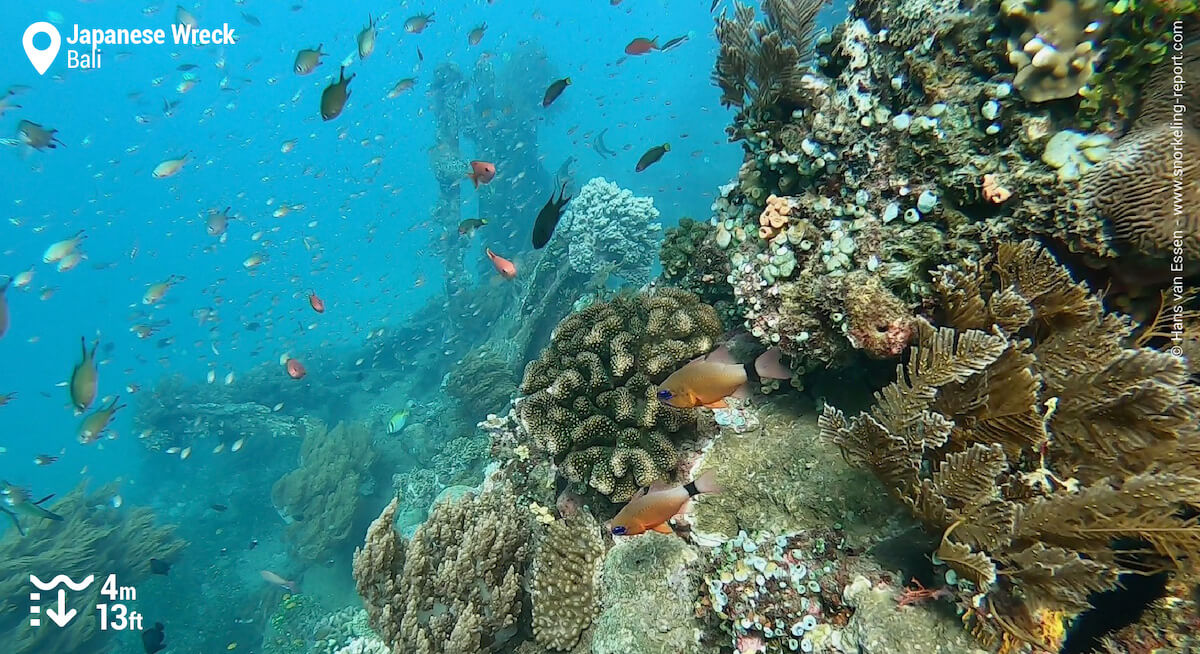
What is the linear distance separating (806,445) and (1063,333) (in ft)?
4.44

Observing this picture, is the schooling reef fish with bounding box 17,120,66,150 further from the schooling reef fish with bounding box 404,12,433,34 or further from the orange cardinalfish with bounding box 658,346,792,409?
the orange cardinalfish with bounding box 658,346,792,409

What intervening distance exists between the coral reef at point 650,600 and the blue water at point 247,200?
10117 mm

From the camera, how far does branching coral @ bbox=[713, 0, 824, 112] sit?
3428 millimetres

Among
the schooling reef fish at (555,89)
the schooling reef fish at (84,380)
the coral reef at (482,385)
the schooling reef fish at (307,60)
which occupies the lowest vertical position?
the coral reef at (482,385)

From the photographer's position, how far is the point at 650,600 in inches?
122

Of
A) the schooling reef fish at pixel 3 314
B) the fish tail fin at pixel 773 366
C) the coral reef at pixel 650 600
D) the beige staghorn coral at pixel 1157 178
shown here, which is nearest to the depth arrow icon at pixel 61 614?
the schooling reef fish at pixel 3 314

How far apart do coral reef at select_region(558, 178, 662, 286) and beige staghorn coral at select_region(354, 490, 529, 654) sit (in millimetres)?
8277

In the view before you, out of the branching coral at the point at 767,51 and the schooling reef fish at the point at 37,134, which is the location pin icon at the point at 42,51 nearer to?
the schooling reef fish at the point at 37,134

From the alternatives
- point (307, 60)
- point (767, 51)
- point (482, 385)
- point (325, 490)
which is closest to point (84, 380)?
point (307, 60)

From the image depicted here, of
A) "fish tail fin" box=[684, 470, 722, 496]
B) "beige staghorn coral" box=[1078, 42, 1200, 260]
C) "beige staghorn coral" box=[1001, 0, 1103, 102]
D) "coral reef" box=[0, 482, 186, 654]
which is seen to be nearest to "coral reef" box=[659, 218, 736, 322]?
"fish tail fin" box=[684, 470, 722, 496]

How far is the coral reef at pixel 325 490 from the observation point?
11672 mm

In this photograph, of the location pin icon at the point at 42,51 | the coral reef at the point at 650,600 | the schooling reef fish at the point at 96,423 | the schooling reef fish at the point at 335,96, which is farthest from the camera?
the location pin icon at the point at 42,51

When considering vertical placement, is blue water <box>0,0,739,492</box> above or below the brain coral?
above

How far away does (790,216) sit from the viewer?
3.45m
